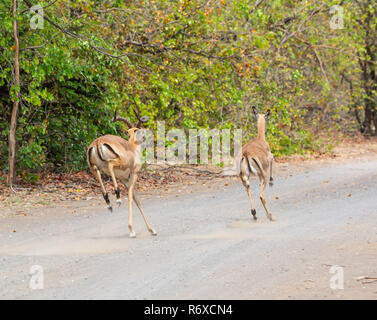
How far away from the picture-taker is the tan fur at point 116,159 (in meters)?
10.2

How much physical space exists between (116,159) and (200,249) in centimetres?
200

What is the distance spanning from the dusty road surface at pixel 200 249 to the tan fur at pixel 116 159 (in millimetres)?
752

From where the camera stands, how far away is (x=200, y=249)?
924 centimetres

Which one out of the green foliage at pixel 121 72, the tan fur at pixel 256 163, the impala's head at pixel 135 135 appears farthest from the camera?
the green foliage at pixel 121 72

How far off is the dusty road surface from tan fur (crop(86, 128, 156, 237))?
2.47 ft

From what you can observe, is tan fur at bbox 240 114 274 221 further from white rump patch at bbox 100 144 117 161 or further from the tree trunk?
the tree trunk

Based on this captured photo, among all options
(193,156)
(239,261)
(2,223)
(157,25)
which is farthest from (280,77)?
(239,261)

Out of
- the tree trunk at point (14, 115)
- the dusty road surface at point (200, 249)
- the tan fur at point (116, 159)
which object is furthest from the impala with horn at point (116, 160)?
the tree trunk at point (14, 115)

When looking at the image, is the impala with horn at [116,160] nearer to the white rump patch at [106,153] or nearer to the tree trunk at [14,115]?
the white rump patch at [106,153]

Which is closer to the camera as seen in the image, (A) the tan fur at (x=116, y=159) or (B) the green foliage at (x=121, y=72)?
(A) the tan fur at (x=116, y=159)

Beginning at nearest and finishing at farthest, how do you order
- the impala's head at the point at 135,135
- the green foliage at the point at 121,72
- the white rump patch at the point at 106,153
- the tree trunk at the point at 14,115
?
the white rump patch at the point at 106,153 < the impala's head at the point at 135,135 < the tree trunk at the point at 14,115 < the green foliage at the point at 121,72

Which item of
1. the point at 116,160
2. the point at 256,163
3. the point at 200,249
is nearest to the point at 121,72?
the point at 256,163

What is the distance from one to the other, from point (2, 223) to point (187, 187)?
5736mm

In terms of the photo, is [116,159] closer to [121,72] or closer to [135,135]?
[135,135]
